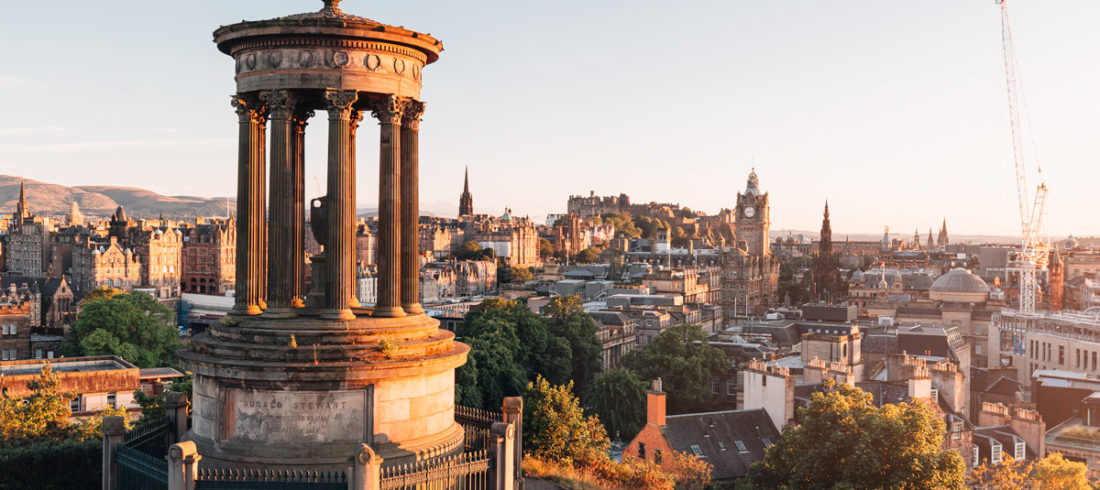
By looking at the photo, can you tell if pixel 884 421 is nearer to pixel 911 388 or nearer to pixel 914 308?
pixel 911 388

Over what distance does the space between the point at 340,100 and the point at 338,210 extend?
2.12 metres

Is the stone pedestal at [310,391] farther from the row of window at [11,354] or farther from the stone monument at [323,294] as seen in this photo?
the row of window at [11,354]

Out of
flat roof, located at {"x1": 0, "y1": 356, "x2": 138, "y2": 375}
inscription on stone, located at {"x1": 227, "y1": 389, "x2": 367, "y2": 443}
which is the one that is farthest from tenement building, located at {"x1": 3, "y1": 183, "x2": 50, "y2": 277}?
inscription on stone, located at {"x1": 227, "y1": 389, "x2": 367, "y2": 443}

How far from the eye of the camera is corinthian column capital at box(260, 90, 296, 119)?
59.5 feet

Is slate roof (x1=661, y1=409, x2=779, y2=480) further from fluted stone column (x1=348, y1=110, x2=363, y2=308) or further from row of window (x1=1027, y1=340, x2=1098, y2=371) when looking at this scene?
row of window (x1=1027, y1=340, x2=1098, y2=371)

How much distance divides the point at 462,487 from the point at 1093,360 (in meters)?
83.1

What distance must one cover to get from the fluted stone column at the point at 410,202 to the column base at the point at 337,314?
4.92ft

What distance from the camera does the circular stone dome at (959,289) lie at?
13900 cm

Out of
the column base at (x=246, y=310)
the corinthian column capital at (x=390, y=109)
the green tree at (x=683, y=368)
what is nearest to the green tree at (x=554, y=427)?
the column base at (x=246, y=310)

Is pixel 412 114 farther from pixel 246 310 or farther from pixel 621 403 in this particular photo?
pixel 621 403

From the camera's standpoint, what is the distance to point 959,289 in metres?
140

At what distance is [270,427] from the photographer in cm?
1731

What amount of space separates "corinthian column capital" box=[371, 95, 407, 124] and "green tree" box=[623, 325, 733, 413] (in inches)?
2153

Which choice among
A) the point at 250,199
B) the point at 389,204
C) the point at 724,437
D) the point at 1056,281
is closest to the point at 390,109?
the point at 389,204
